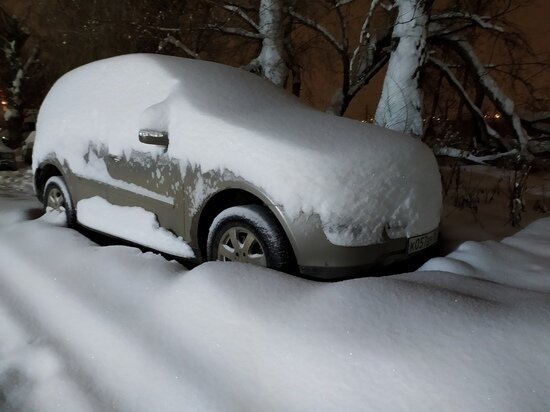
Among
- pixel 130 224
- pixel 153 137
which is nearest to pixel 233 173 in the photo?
pixel 153 137

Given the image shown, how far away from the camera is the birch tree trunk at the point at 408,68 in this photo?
17.6 ft

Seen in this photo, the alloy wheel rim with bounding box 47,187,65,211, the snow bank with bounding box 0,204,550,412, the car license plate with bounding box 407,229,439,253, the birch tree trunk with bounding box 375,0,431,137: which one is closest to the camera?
the snow bank with bounding box 0,204,550,412

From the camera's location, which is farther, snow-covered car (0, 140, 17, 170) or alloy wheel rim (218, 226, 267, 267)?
snow-covered car (0, 140, 17, 170)

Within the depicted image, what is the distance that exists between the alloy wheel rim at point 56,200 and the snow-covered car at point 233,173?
4cm

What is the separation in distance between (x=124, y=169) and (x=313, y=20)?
6708 mm

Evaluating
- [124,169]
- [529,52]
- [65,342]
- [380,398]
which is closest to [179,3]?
[529,52]

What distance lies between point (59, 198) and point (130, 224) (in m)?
1.24

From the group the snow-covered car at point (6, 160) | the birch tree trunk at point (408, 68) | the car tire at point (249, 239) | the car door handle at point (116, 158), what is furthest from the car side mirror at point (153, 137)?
the snow-covered car at point (6, 160)

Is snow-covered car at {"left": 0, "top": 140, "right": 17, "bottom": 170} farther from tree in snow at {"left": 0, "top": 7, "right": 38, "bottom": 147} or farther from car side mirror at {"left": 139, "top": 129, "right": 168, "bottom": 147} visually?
tree in snow at {"left": 0, "top": 7, "right": 38, "bottom": 147}

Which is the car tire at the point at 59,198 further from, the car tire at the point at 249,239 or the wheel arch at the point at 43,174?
the car tire at the point at 249,239

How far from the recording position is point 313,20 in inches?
342

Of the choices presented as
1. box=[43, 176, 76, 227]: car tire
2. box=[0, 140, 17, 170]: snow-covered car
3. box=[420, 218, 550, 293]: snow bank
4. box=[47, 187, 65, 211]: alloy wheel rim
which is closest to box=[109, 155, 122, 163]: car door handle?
box=[43, 176, 76, 227]: car tire

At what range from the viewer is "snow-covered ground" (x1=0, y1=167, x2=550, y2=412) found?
1.46 metres

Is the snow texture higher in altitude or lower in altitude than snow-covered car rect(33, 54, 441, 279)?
lower
